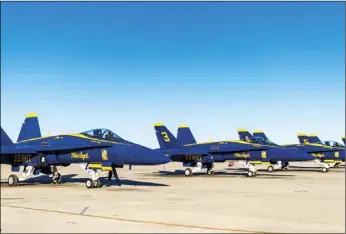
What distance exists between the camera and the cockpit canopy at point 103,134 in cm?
2038

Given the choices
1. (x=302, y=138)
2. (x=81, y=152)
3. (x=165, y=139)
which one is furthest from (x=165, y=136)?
(x=302, y=138)

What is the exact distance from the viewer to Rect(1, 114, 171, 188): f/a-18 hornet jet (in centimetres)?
1934

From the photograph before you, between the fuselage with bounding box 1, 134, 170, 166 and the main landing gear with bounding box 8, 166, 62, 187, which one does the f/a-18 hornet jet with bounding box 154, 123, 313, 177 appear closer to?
the main landing gear with bounding box 8, 166, 62, 187

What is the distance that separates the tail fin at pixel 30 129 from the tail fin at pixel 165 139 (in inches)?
490

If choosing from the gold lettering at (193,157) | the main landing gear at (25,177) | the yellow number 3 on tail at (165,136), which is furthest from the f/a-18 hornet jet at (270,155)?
the main landing gear at (25,177)

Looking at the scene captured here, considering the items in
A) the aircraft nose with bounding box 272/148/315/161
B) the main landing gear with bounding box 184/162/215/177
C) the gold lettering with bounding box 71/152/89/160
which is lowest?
the main landing gear with bounding box 184/162/215/177

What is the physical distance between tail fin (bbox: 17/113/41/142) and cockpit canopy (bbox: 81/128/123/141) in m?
6.57

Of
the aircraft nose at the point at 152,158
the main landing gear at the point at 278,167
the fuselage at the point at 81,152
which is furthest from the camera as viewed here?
the main landing gear at the point at 278,167

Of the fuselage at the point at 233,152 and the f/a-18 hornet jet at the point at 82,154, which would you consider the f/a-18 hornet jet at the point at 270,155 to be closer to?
the fuselage at the point at 233,152

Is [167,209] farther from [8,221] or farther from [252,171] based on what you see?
[252,171]

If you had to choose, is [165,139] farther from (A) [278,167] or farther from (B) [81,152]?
(B) [81,152]

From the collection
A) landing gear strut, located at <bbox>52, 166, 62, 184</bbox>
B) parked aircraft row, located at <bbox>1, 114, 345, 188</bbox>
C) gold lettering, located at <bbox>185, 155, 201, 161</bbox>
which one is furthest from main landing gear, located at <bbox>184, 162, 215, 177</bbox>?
landing gear strut, located at <bbox>52, 166, 62, 184</bbox>

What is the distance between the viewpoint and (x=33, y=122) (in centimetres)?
2627

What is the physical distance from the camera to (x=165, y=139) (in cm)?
3553
